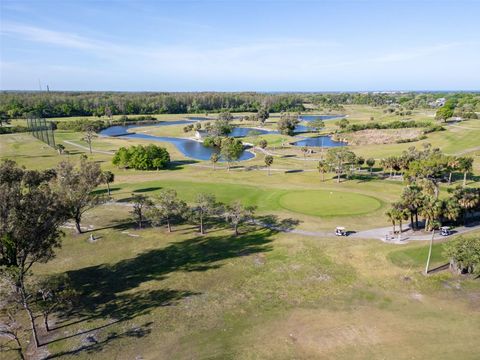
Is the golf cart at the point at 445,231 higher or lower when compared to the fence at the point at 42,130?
lower

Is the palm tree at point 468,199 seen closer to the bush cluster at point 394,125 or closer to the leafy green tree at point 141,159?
the leafy green tree at point 141,159

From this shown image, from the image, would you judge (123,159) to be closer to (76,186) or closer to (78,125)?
(76,186)

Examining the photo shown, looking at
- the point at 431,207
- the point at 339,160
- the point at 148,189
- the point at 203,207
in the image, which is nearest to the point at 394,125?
the point at 339,160

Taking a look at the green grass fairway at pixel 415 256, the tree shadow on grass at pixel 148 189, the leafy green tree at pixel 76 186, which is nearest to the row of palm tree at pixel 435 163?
the green grass fairway at pixel 415 256

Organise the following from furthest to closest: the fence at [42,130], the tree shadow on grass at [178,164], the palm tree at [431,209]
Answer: the fence at [42,130], the tree shadow on grass at [178,164], the palm tree at [431,209]

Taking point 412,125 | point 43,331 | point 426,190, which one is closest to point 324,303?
point 43,331

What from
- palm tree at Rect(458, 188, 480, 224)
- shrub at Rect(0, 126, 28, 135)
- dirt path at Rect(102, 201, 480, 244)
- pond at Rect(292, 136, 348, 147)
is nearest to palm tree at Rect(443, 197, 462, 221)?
palm tree at Rect(458, 188, 480, 224)

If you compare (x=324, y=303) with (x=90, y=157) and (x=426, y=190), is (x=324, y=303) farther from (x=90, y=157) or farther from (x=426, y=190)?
(x=90, y=157)
